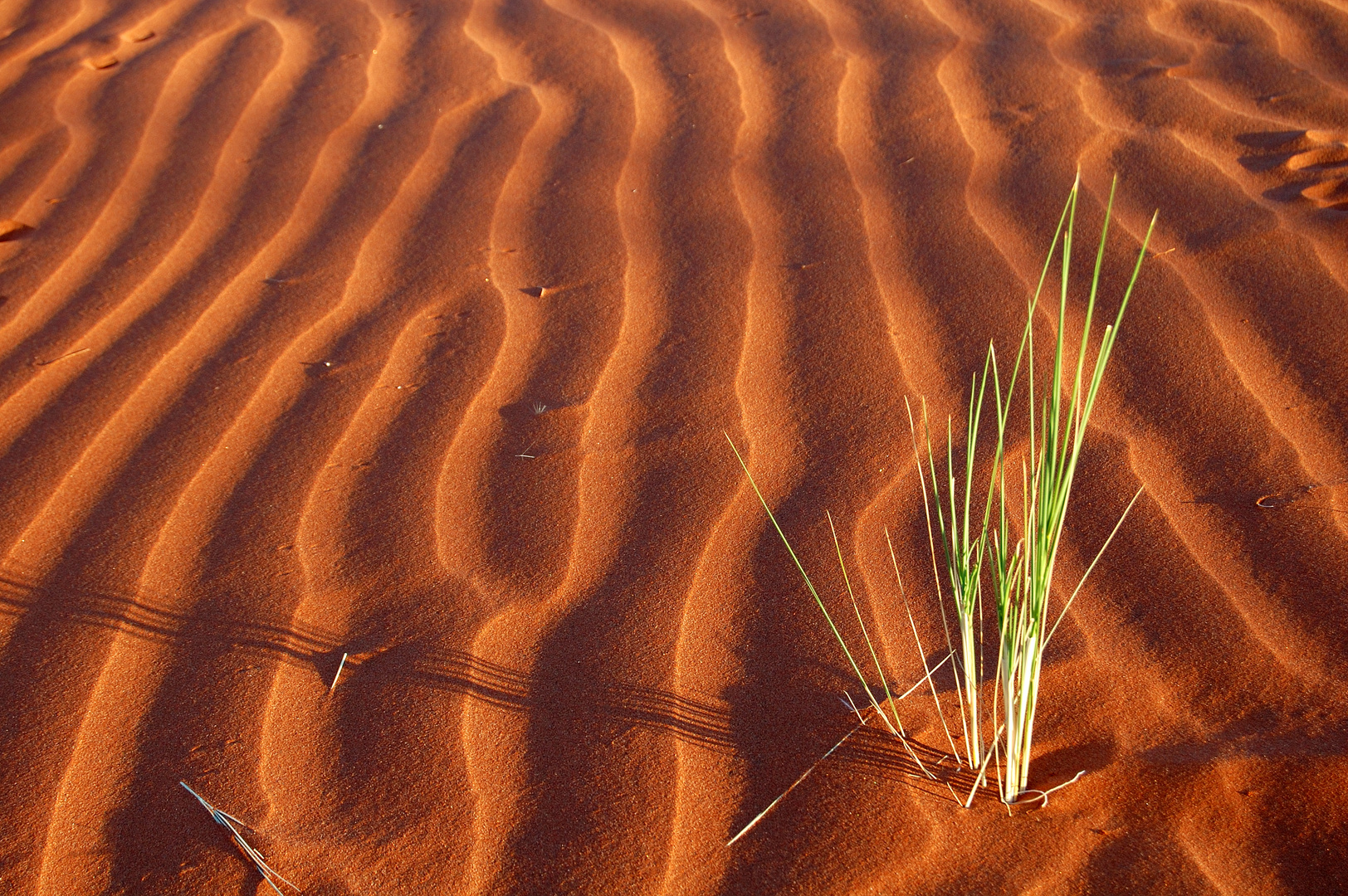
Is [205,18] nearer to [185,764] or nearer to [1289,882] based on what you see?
[185,764]

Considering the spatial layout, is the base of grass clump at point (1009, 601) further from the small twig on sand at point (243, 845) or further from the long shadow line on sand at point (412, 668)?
the small twig on sand at point (243, 845)

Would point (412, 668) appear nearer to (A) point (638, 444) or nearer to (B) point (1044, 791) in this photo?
(A) point (638, 444)

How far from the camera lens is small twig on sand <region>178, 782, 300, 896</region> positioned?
4.21ft

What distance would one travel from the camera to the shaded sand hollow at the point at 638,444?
131 centimetres

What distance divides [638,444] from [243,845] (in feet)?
2.99

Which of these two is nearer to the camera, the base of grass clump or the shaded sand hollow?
the base of grass clump

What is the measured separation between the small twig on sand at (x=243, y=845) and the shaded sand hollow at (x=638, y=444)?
0.01 meters

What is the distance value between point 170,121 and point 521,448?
6.38 feet

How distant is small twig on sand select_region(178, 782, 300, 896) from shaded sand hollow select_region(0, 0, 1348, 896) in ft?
0.04

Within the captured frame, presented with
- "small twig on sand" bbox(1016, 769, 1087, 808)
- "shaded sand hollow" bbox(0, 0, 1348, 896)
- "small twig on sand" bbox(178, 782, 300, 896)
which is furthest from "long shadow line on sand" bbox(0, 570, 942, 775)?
"small twig on sand" bbox(178, 782, 300, 896)

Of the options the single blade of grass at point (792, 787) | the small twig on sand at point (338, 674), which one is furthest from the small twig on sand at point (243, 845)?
the single blade of grass at point (792, 787)

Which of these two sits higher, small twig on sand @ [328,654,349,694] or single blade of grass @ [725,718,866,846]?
small twig on sand @ [328,654,349,694]

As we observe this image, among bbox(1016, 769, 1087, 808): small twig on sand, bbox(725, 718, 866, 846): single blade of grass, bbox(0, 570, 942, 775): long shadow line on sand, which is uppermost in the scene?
bbox(0, 570, 942, 775): long shadow line on sand

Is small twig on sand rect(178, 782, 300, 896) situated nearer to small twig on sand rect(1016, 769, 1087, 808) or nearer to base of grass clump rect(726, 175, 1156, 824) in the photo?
base of grass clump rect(726, 175, 1156, 824)
